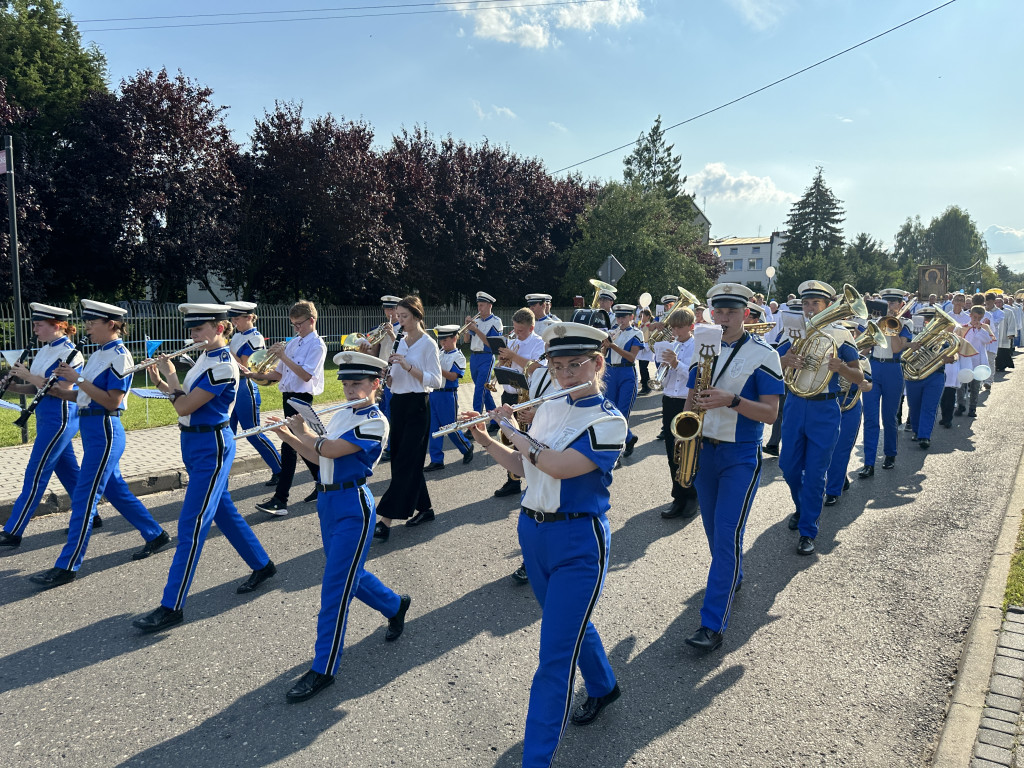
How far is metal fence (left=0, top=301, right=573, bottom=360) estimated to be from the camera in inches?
648

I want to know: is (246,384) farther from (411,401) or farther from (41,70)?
(41,70)

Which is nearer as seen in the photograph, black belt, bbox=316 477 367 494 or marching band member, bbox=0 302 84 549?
black belt, bbox=316 477 367 494

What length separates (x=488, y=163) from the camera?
3023cm

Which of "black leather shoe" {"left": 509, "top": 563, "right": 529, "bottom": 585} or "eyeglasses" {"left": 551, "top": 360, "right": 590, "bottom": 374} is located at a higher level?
"eyeglasses" {"left": 551, "top": 360, "right": 590, "bottom": 374}

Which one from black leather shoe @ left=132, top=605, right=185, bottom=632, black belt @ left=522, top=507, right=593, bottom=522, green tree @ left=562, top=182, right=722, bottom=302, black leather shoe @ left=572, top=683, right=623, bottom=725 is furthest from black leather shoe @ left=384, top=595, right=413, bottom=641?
green tree @ left=562, top=182, right=722, bottom=302

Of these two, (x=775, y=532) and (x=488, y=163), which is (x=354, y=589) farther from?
(x=488, y=163)

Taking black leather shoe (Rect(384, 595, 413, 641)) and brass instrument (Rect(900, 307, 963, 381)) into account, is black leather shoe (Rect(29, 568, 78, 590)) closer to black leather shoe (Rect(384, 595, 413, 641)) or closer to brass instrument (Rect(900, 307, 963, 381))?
black leather shoe (Rect(384, 595, 413, 641))

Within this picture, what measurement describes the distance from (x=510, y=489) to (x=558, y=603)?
4.55m

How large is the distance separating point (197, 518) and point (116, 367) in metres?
1.60

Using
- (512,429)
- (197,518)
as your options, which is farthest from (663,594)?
(197,518)

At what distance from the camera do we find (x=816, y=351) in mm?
5895

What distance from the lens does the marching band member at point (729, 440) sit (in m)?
4.16

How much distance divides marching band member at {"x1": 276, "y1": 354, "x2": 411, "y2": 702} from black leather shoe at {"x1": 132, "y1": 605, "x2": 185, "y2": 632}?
1.26 meters

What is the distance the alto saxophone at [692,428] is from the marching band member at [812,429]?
145cm
